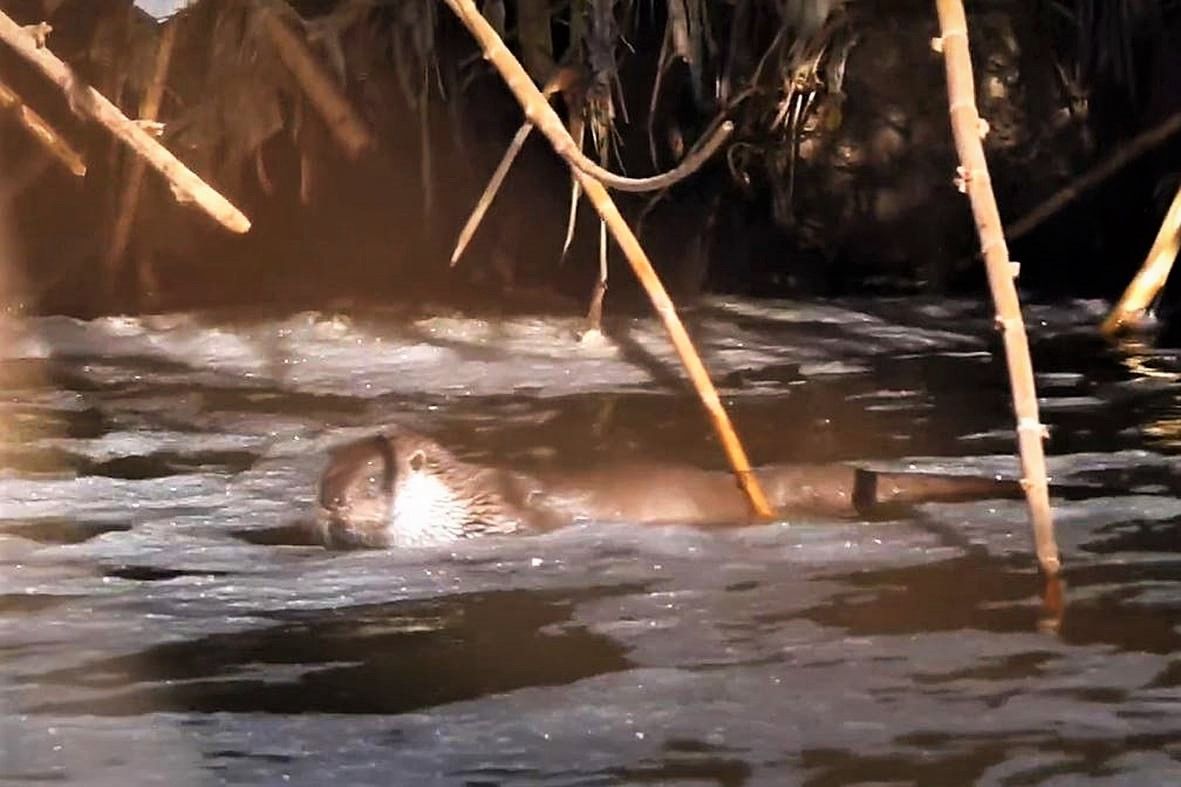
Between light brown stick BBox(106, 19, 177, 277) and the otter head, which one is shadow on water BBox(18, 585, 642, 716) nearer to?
the otter head

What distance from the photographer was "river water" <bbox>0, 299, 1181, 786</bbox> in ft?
7.17

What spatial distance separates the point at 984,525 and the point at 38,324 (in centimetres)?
306

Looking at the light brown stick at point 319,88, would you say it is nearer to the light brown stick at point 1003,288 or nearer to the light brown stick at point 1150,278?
the light brown stick at point 1150,278

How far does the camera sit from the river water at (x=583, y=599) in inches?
86.0

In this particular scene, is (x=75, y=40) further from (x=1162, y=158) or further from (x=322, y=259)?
(x=1162, y=158)

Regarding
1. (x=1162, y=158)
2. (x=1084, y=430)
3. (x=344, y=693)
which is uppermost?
(x=1162, y=158)

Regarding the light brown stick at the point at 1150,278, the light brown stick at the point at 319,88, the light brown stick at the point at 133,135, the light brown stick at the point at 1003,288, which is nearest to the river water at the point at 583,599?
the light brown stick at the point at 1003,288

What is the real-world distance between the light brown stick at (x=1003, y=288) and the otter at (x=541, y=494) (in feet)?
1.67

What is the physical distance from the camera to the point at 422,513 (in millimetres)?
3232

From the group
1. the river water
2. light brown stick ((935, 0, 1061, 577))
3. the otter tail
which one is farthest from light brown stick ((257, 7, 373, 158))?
light brown stick ((935, 0, 1061, 577))

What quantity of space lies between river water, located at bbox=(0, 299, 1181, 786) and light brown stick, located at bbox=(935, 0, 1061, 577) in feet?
0.38

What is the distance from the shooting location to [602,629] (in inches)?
104

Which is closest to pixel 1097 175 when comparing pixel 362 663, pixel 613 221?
pixel 613 221

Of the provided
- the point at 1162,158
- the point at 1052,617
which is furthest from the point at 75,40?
the point at 1052,617
